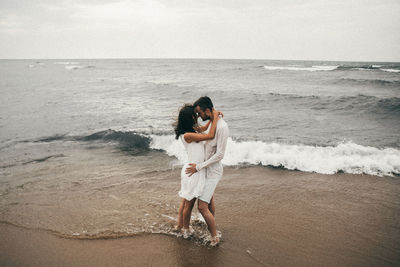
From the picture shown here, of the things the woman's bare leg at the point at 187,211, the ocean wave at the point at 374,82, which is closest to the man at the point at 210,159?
the woman's bare leg at the point at 187,211

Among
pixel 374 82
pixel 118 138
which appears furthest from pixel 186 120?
pixel 374 82

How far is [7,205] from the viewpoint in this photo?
500cm

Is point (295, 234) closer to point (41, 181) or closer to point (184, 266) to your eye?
point (184, 266)

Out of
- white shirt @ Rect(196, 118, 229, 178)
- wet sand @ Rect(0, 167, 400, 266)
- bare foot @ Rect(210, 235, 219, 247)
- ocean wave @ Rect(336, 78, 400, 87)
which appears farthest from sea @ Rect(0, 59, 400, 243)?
ocean wave @ Rect(336, 78, 400, 87)

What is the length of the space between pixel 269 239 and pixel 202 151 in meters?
1.73

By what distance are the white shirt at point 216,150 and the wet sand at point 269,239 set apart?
1.14 metres

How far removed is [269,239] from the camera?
4027mm

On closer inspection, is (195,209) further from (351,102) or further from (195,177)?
(351,102)

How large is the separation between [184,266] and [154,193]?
236 centimetres

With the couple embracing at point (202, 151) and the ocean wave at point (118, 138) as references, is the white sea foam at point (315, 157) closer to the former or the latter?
the ocean wave at point (118, 138)

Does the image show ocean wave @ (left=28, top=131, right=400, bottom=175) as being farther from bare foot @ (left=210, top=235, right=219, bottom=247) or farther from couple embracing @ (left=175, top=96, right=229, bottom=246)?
couple embracing @ (left=175, top=96, right=229, bottom=246)

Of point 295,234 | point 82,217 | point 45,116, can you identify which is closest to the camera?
point 295,234

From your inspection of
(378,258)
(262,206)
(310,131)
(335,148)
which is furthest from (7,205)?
(310,131)

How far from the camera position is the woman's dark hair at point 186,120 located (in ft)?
11.7
